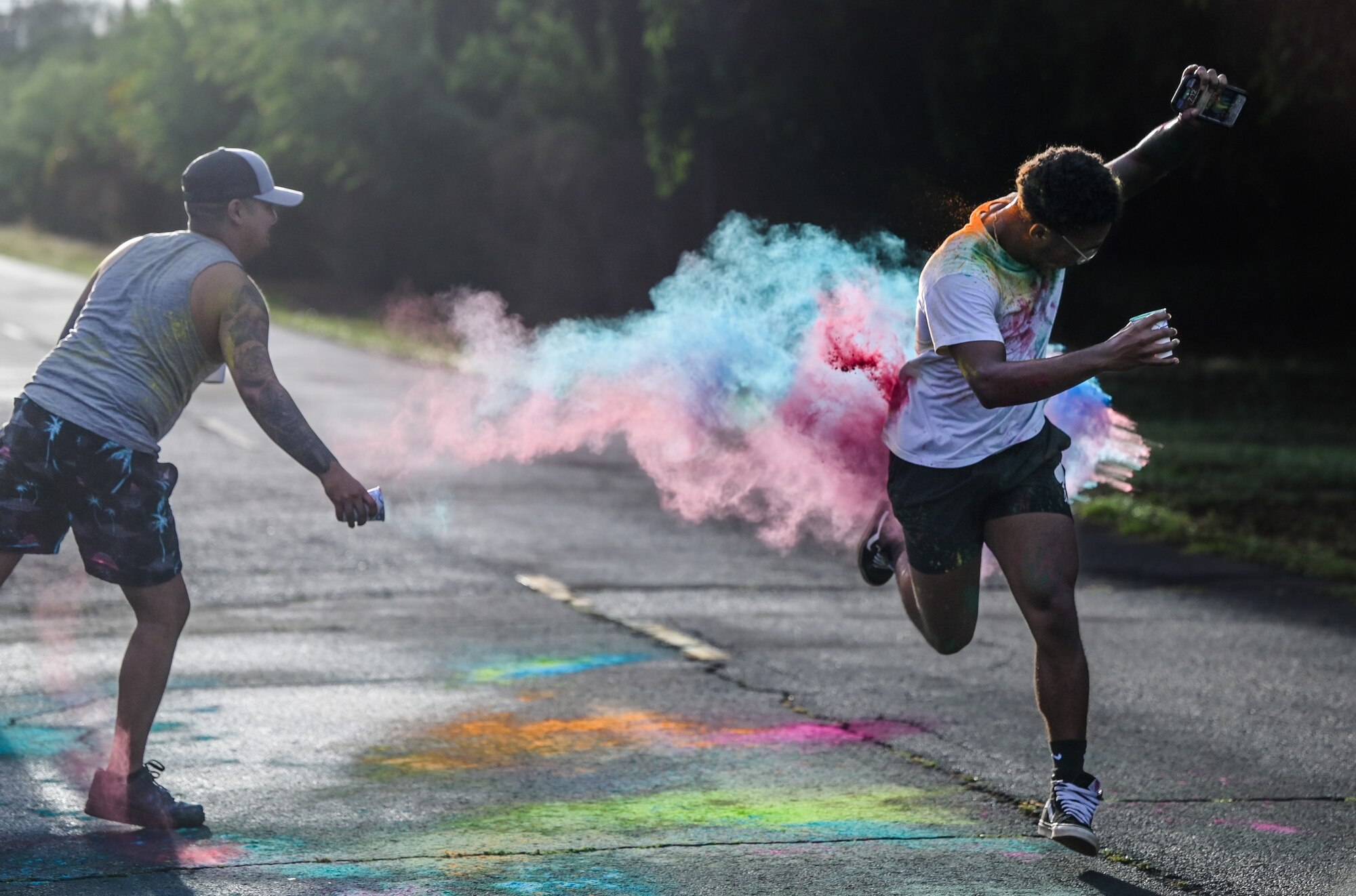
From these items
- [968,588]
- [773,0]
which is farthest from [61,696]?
[773,0]

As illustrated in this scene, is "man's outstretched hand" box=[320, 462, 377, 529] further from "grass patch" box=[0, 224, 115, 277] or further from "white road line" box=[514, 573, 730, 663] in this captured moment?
"grass patch" box=[0, 224, 115, 277]

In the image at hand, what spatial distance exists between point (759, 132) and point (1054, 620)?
22.0m

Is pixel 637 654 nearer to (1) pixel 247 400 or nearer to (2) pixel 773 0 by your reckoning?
(1) pixel 247 400

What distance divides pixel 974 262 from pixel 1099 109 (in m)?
17.2

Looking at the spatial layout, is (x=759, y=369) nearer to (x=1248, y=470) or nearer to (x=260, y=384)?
(x=260, y=384)

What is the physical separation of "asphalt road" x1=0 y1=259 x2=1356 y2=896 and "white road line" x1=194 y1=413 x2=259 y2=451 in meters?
3.88

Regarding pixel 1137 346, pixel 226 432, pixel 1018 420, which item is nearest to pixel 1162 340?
pixel 1137 346

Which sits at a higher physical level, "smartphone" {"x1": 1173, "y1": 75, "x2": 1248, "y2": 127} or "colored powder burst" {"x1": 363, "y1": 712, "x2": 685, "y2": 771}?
"smartphone" {"x1": 1173, "y1": 75, "x2": 1248, "y2": 127}

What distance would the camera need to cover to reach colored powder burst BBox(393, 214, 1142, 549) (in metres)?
6.29

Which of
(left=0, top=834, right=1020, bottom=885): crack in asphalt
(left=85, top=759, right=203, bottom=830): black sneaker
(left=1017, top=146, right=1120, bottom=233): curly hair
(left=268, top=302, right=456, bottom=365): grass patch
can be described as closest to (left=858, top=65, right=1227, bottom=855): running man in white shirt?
(left=1017, top=146, right=1120, bottom=233): curly hair

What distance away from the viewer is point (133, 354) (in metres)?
4.88

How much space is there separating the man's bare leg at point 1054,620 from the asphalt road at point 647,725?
15.1 inches

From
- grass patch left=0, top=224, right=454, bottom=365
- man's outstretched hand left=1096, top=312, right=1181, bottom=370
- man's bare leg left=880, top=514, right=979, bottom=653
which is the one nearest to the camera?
man's outstretched hand left=1096, top=312, right=1181, bottom=370

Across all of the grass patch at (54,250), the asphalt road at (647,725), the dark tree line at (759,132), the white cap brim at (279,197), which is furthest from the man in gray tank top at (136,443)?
the grass patch at (54,250)
